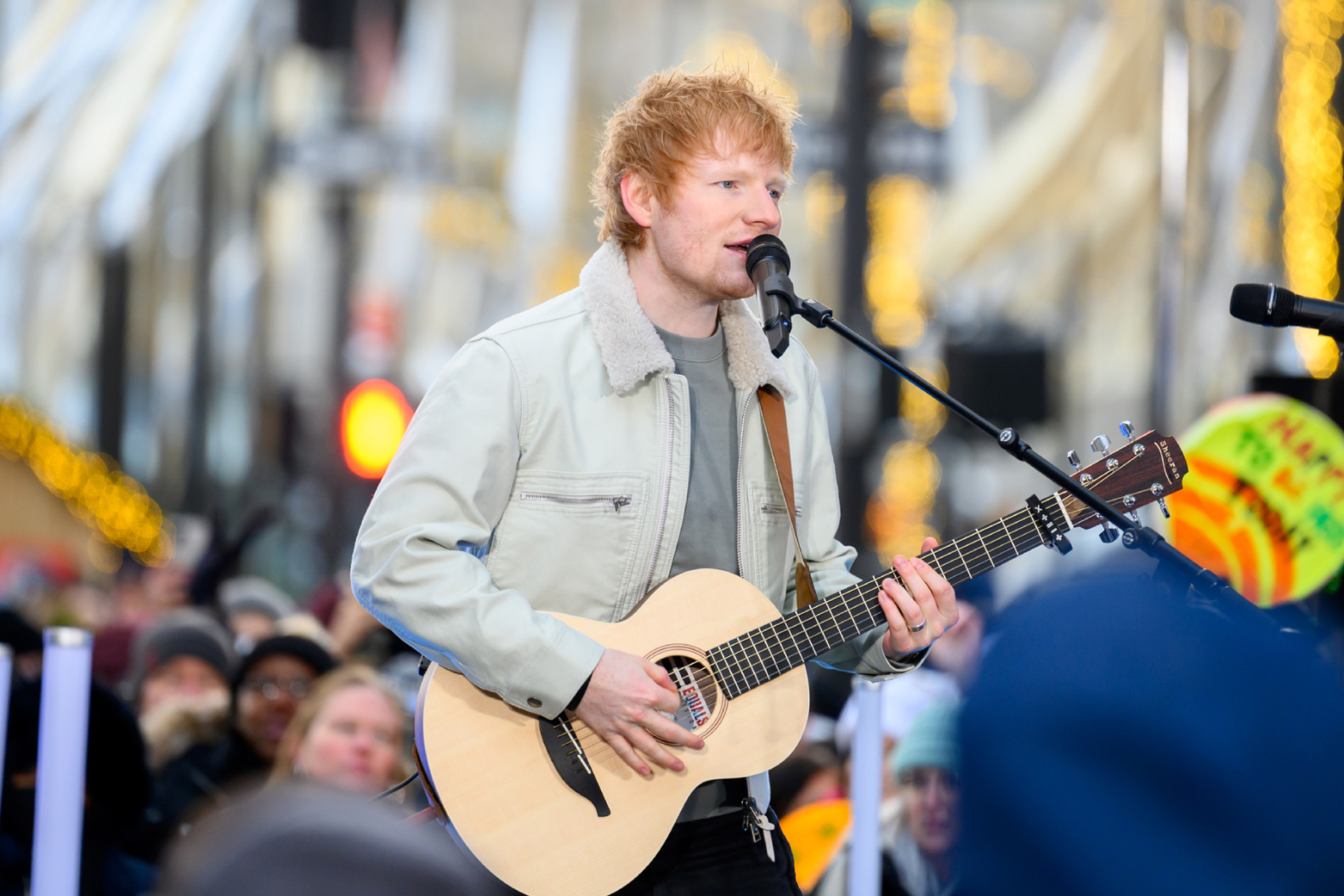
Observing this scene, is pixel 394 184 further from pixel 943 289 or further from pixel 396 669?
pixel 396 669

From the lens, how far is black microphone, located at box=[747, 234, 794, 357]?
79.6 inches

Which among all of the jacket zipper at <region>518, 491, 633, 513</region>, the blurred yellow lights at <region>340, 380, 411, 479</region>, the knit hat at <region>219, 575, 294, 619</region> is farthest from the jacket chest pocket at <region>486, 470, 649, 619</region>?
the blurred yellow lights at <region>340, 380, 411, 479</region>

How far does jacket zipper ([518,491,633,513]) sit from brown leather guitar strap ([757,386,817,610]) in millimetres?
289

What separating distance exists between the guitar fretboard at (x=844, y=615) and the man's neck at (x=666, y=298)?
53cm

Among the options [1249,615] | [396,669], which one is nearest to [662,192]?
[1249,615]

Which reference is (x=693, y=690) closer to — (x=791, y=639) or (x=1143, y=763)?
(x=791, y=639)

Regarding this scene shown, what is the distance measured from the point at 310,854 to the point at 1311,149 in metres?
8.52

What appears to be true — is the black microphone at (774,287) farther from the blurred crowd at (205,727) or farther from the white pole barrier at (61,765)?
the blurred crowd at (205,727)

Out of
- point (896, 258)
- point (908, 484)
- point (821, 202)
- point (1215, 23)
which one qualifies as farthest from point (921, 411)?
point (1215, 23)

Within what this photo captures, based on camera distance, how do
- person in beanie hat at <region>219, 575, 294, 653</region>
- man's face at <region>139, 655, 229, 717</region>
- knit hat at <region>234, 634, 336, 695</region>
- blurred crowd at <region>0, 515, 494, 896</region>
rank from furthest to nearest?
person in beanie hat at <region>219, 575, 294, 653</region> → man's face at <region>139, 655, 229, 717</region> → knit hat at <region>234, 634, 336, 695</region> → blurred crowd at <region>0, 515, 494, 896</region>

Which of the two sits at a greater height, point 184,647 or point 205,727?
point 184,647

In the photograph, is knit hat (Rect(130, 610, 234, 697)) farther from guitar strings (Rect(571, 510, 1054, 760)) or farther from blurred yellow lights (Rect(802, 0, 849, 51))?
blurred yellow lights (Rect(802, 0, 849, 51))

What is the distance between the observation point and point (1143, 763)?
0.77 metres

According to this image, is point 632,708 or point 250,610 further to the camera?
point 250,610
